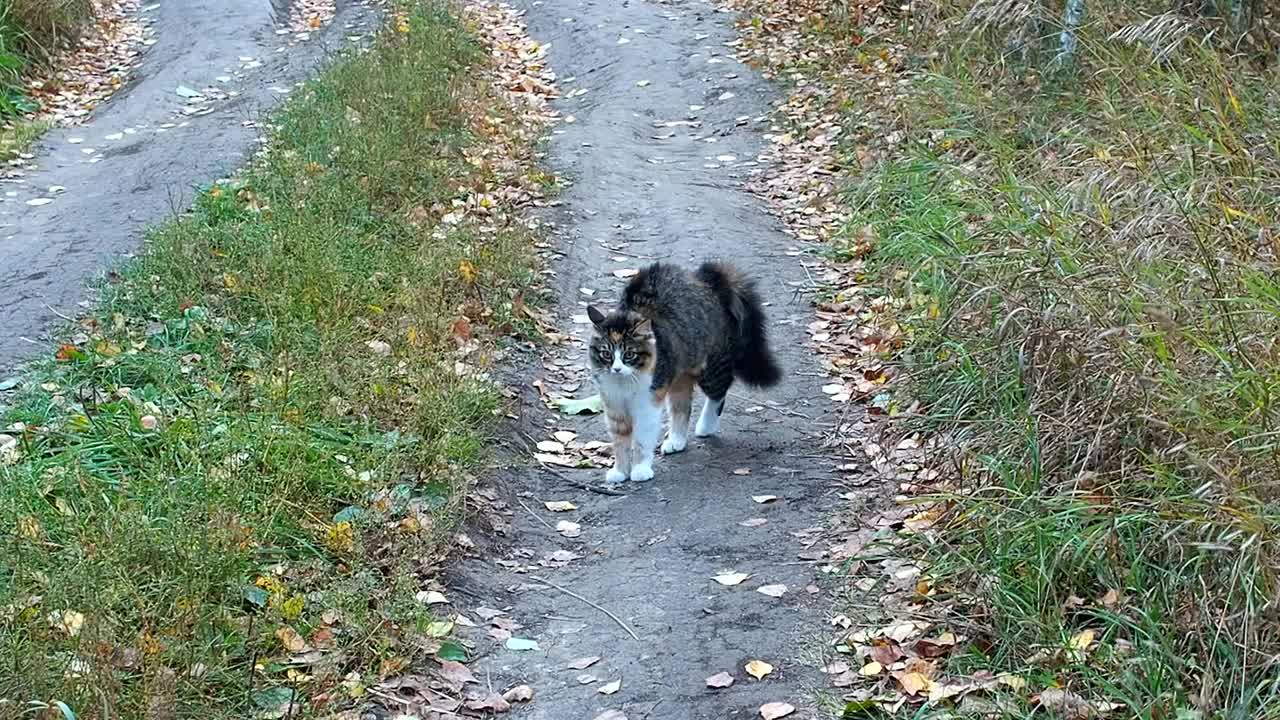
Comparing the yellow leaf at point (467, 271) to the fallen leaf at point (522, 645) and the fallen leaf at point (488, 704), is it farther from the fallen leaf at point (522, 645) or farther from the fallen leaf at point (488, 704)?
the fallen leaf at point (488, 704)

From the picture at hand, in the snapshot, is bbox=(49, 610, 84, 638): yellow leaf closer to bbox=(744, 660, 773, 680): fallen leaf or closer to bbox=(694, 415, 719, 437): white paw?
bbox=(744, 660, 773, 680): fallen leaf

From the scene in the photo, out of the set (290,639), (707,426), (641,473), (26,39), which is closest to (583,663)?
(290,639)

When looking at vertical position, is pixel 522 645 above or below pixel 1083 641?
below

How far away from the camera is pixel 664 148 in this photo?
1220 cm

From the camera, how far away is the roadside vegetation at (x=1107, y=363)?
397cm

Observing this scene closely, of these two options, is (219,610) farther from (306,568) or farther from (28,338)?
(28,338)

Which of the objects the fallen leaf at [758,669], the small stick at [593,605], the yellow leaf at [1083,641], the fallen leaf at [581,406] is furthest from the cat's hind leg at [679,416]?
the yellow leaf at [1083,641]

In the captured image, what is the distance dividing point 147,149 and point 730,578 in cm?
832

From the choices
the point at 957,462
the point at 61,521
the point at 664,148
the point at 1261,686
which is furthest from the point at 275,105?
the point at 1261,686

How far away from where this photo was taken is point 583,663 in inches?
195

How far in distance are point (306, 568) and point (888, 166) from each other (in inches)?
223

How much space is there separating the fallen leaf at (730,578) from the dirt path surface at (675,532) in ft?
0.09

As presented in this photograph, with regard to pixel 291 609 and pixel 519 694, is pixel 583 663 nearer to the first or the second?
pixel 519 694

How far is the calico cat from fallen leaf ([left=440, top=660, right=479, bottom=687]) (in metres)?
1.81
